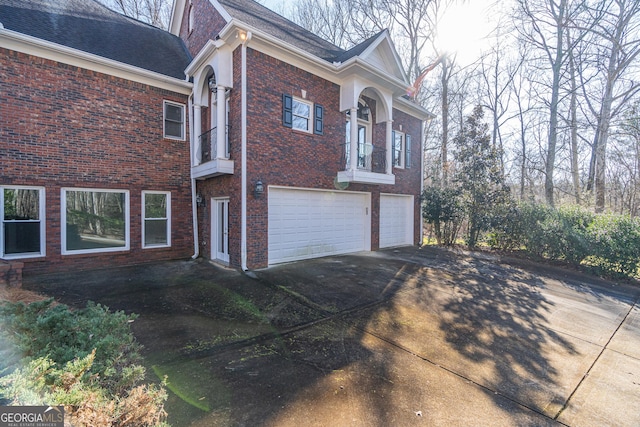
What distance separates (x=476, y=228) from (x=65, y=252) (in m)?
14.4

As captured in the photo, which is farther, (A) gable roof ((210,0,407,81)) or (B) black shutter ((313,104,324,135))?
(B) black shutter ((313,104,324,135))

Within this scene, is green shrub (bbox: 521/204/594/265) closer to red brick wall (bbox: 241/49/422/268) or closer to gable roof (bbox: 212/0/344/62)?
red brick wall (bbox: 241/49/422/268)

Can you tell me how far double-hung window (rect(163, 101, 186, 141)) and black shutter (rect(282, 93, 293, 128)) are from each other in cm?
364

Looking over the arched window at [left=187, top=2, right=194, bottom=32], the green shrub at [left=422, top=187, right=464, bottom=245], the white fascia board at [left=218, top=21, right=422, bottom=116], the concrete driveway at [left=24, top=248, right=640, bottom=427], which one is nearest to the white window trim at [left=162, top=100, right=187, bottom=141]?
the white fascia board at [left=218, top=21, right=422, bottom=116]

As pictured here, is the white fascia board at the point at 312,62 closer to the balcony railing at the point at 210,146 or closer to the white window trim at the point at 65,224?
the balcony railing at the point at 210,146

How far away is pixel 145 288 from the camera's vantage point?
6.22 m

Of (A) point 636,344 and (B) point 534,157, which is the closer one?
(A) point 636,344

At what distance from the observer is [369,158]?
10578 millimetres

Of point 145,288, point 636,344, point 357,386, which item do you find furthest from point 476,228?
point 145,288

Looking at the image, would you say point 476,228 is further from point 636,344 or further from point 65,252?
point 65,252

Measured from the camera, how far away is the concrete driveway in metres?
2.81

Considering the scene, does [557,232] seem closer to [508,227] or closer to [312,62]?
[508,227]

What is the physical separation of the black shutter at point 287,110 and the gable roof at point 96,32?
13.0 feet

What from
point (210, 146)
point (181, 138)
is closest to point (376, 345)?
point (210, 146)
